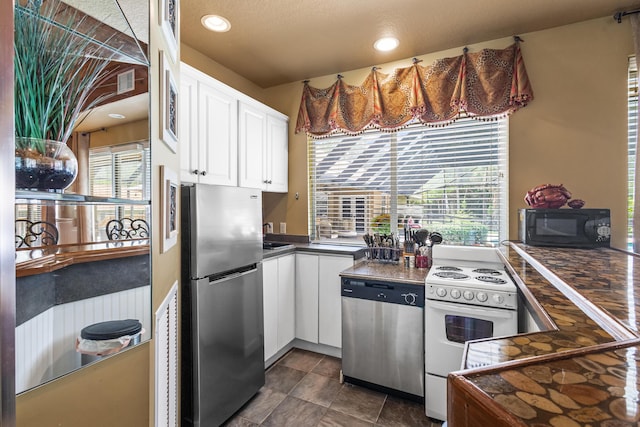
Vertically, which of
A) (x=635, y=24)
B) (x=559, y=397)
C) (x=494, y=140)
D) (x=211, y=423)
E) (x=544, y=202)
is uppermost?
(x=635, y=24)

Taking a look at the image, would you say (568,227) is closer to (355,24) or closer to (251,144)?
(355,24)

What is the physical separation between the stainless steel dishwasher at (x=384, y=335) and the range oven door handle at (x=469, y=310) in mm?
115

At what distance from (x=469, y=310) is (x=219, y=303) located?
155 cm

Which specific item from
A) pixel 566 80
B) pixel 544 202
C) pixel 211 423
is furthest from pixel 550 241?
pixel 211 423

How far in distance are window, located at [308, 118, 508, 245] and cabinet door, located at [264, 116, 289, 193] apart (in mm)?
281

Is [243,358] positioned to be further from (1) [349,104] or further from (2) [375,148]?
(1) [349,104]

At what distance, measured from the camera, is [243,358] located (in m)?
2.07

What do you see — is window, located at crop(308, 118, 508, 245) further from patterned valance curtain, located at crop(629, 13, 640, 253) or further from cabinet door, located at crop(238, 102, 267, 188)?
patterned valance curtain, located at crop(629, 13, 640, 253)

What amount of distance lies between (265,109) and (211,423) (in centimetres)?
251

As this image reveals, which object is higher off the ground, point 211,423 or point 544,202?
point 544,202

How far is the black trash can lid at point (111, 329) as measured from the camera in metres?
0.79

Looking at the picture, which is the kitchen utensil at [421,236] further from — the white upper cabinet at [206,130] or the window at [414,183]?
the white upper cabinet at [206,130]

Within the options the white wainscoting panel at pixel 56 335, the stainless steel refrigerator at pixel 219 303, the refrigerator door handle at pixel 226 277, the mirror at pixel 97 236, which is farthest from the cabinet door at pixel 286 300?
the white wainscoting panel at pixel 56 335

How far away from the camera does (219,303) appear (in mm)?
1897
